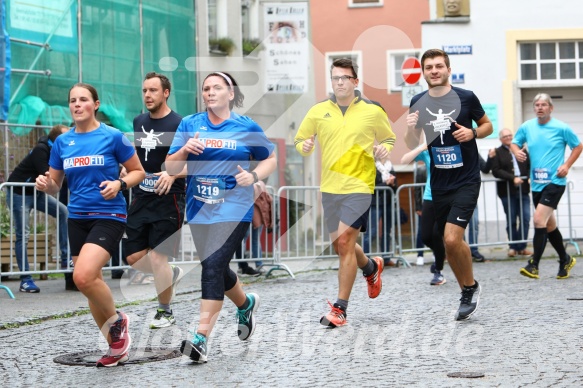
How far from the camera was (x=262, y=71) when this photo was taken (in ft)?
97.1

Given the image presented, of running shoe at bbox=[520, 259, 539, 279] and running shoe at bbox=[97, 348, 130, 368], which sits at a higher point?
running shoe at bbox=[520, 259, 539, 279]

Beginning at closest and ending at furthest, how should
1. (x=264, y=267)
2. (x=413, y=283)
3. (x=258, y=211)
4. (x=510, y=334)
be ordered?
(x=510, y=334) → (x=413, y=283) → (x=258, y=211) → (x=264, y=267)

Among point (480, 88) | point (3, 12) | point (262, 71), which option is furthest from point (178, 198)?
point (262, 71)

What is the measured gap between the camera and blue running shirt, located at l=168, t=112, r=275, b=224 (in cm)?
753

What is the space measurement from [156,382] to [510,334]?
2675 millimetres

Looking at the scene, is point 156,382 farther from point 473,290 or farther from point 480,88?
point 480,88

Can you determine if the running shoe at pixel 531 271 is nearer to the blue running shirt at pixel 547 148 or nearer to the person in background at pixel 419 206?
the blue running shirt at pixel 547 148

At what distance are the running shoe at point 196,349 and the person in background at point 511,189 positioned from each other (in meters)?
10.4

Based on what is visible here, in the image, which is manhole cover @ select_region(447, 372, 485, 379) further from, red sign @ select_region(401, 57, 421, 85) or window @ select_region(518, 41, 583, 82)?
window @ select_region(518, 41, 583, 82)

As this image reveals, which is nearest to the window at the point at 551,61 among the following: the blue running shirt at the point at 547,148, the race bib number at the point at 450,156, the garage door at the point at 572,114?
the garage door at the point at 572,114

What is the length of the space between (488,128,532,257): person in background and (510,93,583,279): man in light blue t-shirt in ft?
12.7

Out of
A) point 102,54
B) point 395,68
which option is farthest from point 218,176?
point 395,68

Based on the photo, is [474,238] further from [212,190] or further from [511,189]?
[212,190]

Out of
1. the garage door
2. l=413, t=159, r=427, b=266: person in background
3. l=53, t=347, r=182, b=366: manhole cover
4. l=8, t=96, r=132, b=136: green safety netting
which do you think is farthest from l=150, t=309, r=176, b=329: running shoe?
the garage door
